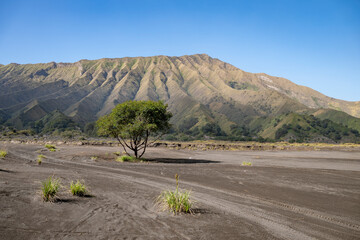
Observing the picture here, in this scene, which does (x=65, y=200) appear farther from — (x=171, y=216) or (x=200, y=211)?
(x=200, y=211)

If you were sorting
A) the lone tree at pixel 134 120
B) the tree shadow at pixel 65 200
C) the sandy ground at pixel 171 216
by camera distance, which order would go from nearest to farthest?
the sandy ground at pixel 171 216 → the tree shadow at pixel 65 200 → the lone tree at pixel 134 120

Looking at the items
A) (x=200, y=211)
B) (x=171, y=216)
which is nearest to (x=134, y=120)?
(x=200, y=211)

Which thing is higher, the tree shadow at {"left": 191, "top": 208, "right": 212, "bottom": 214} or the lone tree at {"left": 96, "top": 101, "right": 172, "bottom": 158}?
the lone tree at {"left": 96, "top": 101, "right": 172, "bottom": 158}

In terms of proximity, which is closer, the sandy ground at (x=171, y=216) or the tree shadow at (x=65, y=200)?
the sandy ground at (x=171, y=216)

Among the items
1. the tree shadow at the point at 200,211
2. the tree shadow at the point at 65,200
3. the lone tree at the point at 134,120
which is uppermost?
the lone tree at the point at 134,120

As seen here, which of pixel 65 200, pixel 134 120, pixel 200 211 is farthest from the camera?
pixel 134 120

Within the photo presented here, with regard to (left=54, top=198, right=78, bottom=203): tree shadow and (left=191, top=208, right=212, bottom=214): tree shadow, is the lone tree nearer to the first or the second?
(left=54, top=198, right=78, bottom=203): tree shadow

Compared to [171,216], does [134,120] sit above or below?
above

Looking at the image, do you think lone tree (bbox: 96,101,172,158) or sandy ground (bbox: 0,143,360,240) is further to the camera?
lone tree (bbox: 96,101,172,158)

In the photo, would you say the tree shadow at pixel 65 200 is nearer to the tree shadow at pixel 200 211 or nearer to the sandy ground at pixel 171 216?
the sandy ground at pixel 171 216

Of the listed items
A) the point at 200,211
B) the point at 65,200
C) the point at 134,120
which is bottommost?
the point at 200,211

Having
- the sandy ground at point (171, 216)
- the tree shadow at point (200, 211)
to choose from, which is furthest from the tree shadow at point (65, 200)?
the tree shadow at point (200, 211)

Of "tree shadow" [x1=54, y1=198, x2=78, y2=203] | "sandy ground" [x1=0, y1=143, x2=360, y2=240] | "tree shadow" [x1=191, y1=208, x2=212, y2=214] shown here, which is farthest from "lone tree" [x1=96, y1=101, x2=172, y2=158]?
"tree shadow" [x1=191, y1=208, x2=212, y2=214]

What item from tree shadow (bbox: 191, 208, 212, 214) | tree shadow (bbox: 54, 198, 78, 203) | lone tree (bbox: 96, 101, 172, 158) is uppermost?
lone tree (bbox: 96, 101, 172, 158)
